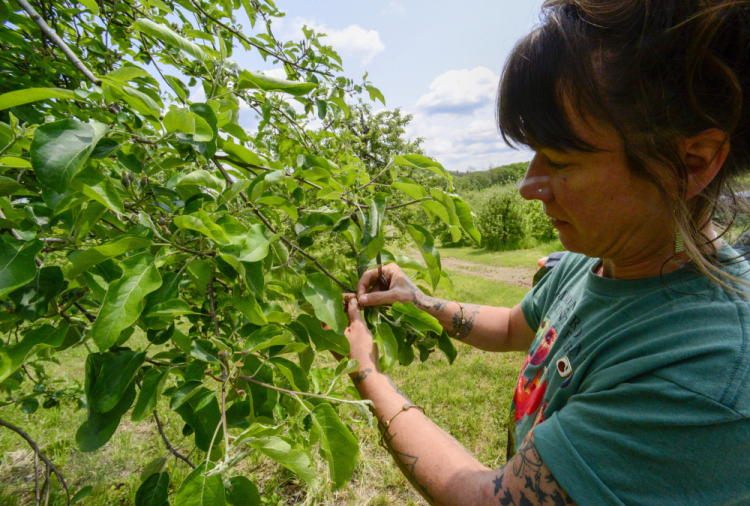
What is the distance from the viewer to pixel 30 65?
177 centimetres

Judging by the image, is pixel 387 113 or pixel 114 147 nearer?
pixel 114 147

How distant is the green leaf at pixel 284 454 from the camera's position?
656 millimetres

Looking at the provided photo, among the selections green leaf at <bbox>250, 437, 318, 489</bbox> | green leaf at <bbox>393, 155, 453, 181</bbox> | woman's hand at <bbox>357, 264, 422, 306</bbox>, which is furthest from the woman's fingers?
green leaf at <bbox>250, 437, 318, 489</bbox>

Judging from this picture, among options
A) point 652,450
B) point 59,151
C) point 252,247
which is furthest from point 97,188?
point 652,450

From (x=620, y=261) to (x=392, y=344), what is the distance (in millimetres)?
767

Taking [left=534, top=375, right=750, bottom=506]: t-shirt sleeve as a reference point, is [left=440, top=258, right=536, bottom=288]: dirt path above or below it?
below

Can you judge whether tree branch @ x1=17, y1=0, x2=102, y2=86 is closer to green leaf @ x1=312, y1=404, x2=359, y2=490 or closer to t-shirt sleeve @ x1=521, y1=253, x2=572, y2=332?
green leaf @ x1=312, y1=404, x2=359, y2=490

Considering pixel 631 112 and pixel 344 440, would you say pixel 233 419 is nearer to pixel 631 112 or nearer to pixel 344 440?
pixel 344 440

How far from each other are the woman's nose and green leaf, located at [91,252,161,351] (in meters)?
1.02

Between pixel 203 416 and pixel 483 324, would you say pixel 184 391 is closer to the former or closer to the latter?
pixel 203 416

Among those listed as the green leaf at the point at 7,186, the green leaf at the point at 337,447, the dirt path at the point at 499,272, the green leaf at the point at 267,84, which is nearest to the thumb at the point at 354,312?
the green leaf at the point at 337,447

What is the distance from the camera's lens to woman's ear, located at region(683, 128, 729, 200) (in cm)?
87

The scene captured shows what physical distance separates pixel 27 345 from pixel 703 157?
170 centimetres

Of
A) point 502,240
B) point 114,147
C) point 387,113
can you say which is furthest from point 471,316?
point 502,240
